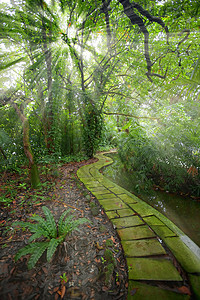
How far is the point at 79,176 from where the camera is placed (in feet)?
9.71

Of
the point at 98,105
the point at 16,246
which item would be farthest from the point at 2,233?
the point at 98,105

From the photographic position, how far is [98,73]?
406 centimetres

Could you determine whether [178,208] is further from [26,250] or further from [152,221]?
[26,250]

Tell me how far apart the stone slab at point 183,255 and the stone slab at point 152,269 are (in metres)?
0.10

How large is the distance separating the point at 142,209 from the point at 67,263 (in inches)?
42.7

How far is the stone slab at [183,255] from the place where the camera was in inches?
40.0

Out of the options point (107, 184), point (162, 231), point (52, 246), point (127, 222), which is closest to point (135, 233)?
point (127, 222)

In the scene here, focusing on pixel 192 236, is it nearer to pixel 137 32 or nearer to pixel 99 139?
pixel 99 139

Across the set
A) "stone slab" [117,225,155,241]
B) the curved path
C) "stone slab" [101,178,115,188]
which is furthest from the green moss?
"stone slab" [101,178,115,188]

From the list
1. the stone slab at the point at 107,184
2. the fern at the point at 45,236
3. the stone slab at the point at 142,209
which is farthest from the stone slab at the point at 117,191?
the fern at the point at 45,236

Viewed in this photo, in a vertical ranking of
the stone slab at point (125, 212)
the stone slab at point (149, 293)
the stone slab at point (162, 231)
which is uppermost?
the stone slab at point (149, 293)

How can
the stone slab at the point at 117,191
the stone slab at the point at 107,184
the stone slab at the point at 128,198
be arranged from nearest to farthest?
1. the stone slab at the point at 128,198
2. the stone slab at the point at 117,191
3. the stone slab at the point at 107,184

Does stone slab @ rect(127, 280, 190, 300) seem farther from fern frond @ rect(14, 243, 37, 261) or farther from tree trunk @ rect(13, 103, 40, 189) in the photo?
tree trunk @ rect(13, 103, 40, 189)

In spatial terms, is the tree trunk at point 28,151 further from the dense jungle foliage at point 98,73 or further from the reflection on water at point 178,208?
the reflection on water at point 178,208
